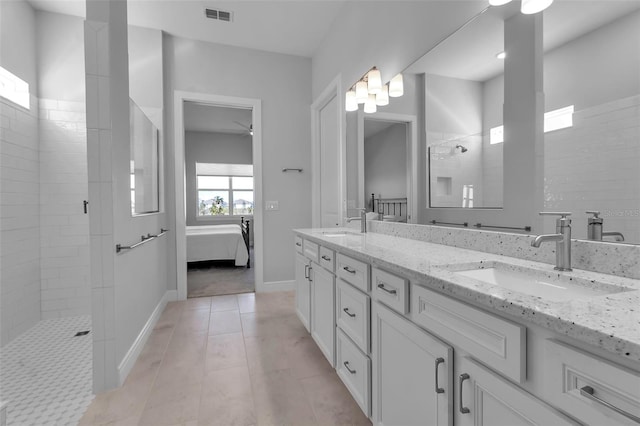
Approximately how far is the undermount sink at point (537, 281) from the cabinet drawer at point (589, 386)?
21 cm

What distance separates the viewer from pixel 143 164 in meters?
2.63

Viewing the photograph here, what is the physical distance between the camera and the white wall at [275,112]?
3.59 m

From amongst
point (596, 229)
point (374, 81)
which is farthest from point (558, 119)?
point (374, 81)

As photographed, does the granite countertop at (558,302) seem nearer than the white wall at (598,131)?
Yes

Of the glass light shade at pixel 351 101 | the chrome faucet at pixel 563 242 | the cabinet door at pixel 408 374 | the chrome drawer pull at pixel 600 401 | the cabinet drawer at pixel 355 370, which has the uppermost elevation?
the glass light shade at pixel 351 101

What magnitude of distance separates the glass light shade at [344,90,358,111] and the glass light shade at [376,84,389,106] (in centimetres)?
34

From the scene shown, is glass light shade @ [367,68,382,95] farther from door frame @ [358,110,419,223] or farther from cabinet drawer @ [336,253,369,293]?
cabinet drawer @ [336,253,369,293]

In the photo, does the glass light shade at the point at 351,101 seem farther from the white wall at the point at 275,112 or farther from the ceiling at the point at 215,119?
the ceiling at the point at 215,119

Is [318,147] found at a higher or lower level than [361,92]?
lower

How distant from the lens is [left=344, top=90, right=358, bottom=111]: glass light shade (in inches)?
106

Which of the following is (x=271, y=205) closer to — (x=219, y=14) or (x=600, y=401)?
(x=219, y=14)

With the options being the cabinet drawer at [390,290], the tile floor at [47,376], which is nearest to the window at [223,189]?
the tile floor at [47,376]

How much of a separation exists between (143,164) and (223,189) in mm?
4961

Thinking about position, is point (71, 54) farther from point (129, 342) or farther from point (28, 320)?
point (129, 342)
